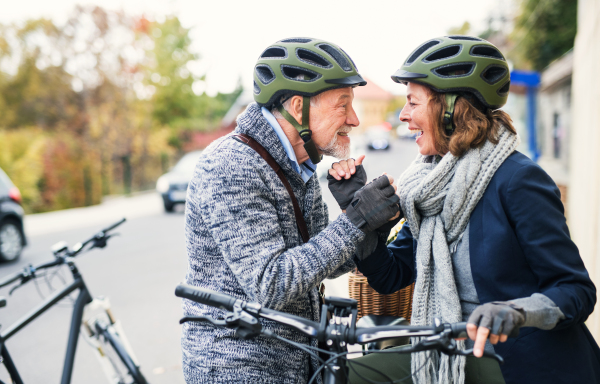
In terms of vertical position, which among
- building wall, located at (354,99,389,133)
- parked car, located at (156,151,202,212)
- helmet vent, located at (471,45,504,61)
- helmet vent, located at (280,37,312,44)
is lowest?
parked car, located at (156,151,202,212)

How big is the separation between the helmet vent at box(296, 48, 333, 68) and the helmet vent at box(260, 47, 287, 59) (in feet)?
0.21

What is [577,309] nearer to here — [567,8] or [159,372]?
[159,372]

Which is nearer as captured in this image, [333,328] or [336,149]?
[333,328]

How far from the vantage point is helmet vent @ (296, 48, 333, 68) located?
79.0 inches

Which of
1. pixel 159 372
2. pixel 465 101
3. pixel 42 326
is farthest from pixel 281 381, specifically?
pixel 42 326

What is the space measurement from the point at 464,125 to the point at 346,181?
55cm

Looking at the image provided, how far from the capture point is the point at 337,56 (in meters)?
2.05

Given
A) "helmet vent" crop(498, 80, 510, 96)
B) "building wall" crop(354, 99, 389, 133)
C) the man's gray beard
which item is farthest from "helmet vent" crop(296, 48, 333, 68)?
"building wall" crop(354, 99, 389, 133)

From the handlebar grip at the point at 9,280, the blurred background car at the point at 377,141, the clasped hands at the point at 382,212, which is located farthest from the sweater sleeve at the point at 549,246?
the blurred background car at the point at 377,141

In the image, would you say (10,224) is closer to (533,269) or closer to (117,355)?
(117,355)

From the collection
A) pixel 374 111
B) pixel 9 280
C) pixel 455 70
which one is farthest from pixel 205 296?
pixel 374 111

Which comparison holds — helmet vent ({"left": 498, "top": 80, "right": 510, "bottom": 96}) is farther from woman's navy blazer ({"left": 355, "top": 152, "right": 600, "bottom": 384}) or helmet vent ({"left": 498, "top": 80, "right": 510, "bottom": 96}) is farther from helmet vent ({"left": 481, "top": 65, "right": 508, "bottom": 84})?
woman's navy blazer ({"left": 355, "top": 152, "right": 600, "bottom": 384})

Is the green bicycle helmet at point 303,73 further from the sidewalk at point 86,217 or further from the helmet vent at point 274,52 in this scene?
the sidewalk at point 86,217

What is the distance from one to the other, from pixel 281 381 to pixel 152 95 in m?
27.4
